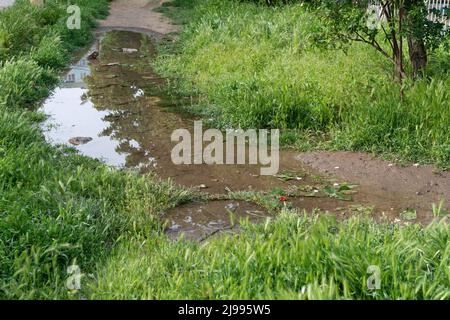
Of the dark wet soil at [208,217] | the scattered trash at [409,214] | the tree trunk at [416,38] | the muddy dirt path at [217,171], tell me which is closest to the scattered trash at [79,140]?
the muddy dirt path at [217,171]

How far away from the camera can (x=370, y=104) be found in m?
6.64

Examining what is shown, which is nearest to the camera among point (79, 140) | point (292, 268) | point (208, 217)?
point (292, 268)

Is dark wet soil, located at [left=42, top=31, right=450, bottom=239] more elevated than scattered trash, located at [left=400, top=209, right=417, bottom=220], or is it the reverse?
dark wet soil, located at [left=42, top=31, right=450, bottom=239]

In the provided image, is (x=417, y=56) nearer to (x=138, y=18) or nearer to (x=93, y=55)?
(x=93, y=55)

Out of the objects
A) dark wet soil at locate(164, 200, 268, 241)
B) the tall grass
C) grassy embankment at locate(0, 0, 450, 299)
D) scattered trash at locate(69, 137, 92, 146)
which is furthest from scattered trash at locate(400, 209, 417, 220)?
scattered trash at locate(69, 137, 92, 146)

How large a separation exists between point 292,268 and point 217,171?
2.58 metres

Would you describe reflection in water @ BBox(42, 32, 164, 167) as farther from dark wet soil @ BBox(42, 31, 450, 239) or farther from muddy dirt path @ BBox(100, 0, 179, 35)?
muddy dirt path @ BBox(100, 0, 179, 35)

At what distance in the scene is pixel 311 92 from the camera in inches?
287

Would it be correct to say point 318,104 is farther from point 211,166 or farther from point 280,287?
point 280,287

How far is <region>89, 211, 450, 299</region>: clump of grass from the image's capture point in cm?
337

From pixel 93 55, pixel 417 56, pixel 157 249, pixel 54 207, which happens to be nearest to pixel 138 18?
pixel 93 55

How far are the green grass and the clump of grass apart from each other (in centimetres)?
240

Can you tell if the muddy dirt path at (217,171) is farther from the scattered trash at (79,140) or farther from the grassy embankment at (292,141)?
the grassy embankment at (292,141)

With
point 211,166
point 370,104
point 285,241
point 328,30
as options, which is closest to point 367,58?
point 328,30
